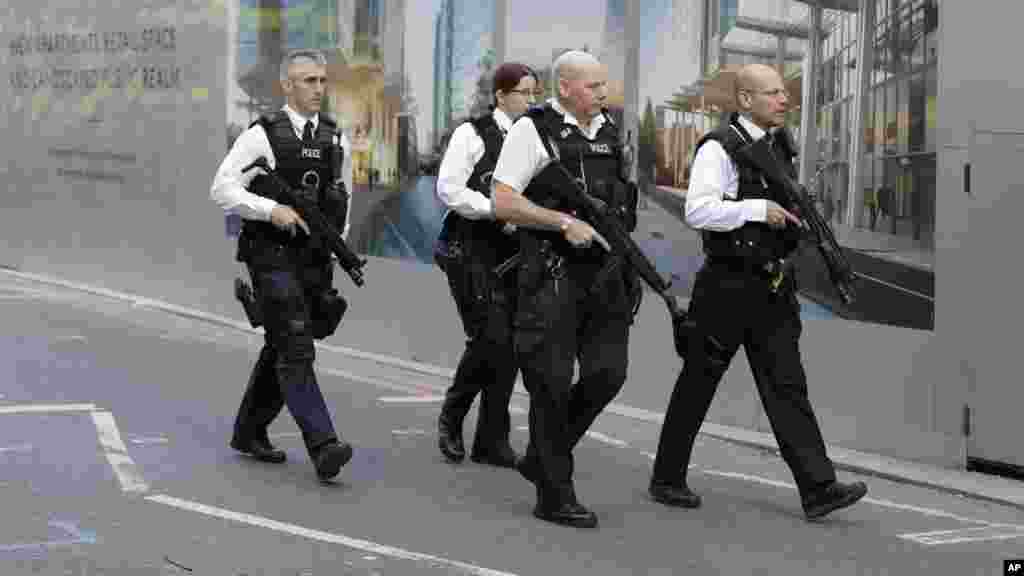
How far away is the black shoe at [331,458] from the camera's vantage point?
8805mm

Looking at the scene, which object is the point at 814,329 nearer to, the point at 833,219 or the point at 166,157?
the point at 833,219

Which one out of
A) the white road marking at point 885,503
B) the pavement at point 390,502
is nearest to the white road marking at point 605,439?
the pavement at point 390,502

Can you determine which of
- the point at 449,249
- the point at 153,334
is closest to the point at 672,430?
the point at 449,249

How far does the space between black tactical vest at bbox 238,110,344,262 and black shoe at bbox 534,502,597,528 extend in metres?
1.72

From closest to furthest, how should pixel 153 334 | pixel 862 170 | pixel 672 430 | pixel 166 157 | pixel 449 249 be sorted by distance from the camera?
1. pixel 672 430
2. pixel 449 249
3. pixel 862 170
4. pixel 153 334
5. pixel 166 157

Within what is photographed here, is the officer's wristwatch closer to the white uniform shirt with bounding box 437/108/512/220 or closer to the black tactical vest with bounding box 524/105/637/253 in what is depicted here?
the black tactical vest with bounding box 524/105/637/253

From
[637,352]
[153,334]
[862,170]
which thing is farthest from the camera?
[153,334]

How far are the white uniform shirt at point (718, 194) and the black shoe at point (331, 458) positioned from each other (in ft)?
6.06

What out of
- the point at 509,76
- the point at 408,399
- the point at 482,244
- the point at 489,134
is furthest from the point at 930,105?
the point at 408,399

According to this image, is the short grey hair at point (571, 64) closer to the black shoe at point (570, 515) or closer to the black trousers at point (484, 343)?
the black trousers at point (484, 343)

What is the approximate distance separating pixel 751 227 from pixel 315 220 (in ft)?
6.60

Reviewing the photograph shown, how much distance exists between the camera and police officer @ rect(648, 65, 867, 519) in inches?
331

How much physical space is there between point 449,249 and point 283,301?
0.97m

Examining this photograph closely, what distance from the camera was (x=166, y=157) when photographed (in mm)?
17734
